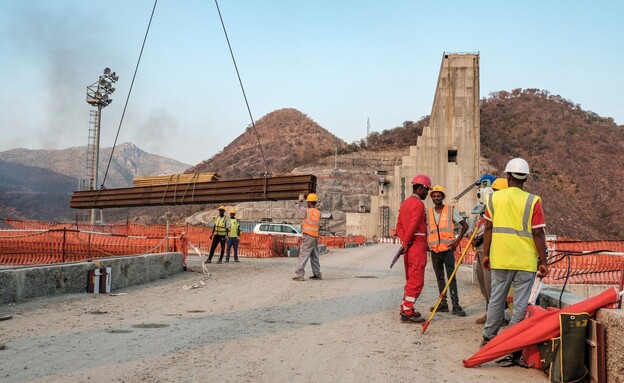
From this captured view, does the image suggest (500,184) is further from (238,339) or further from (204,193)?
(204,193)

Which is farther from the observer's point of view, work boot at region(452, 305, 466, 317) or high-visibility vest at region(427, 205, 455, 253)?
high-visibility vest at region(427, 205, 455, 253)

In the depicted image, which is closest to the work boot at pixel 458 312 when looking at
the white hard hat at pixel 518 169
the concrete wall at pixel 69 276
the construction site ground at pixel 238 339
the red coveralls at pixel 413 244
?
the construction site ground at pixel 238 339

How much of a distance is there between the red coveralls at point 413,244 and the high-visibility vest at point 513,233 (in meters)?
1.96

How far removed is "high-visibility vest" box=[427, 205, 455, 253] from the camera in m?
8.34

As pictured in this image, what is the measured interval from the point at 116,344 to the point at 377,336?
287cm

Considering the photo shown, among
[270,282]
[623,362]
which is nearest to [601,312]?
[623,362]

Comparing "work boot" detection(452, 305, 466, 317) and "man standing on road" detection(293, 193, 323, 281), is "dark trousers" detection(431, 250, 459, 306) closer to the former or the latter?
"work boot" detection(452, 305, 466, 317)

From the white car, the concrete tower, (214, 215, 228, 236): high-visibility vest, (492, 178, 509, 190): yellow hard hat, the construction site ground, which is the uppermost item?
the concrete tower

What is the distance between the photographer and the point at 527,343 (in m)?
4.90

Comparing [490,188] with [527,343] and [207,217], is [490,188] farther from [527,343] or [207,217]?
[207,217]

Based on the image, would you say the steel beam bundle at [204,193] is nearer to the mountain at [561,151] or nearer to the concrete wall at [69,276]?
the concrete wall at [69,276]

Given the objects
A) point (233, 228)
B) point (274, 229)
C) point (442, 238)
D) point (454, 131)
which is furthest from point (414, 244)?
point (454, 131)

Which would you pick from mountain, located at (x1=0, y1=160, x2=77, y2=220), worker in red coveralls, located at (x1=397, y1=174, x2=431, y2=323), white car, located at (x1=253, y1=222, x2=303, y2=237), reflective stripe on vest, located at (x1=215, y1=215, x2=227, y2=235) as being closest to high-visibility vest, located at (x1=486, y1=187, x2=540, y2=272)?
worker in red coveralls, located at (x1=397, y1=174, x2=431, y2=323)

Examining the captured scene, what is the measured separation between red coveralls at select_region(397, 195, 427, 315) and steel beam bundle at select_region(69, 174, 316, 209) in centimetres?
707
